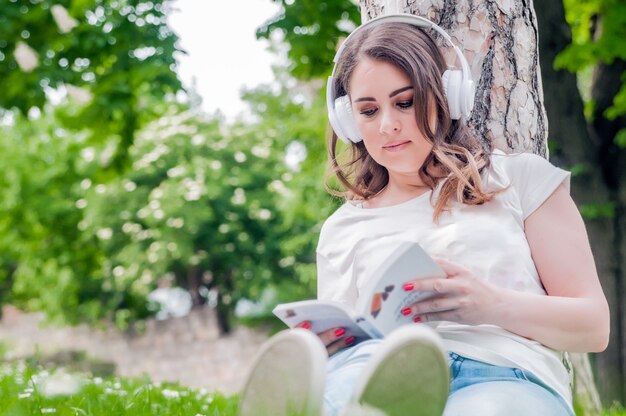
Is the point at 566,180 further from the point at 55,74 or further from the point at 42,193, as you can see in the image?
the point at 42,193

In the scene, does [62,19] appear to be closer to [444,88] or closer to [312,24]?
[312,24]

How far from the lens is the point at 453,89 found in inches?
88.4

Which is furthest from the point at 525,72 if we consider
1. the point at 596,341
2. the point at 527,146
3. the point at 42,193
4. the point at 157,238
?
the point at 42,193

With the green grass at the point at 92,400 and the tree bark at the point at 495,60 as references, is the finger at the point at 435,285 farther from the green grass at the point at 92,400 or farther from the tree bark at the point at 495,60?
the green grass at the point at 92,400

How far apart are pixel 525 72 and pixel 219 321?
16224 mm

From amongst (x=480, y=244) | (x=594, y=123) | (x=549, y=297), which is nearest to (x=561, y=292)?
(x=549, y=297)

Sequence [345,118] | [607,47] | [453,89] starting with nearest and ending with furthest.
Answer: [453,89] < [345,118] < [607,47]

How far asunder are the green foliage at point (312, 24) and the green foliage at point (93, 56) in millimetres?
895

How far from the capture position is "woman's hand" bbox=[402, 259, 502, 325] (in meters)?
1.94

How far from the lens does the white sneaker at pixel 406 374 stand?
1.50 meters

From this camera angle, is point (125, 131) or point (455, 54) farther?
point (125, 131)

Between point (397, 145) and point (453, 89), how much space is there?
21cm

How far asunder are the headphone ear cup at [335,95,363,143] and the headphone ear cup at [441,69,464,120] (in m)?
0.28

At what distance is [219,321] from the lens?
60.8ft
